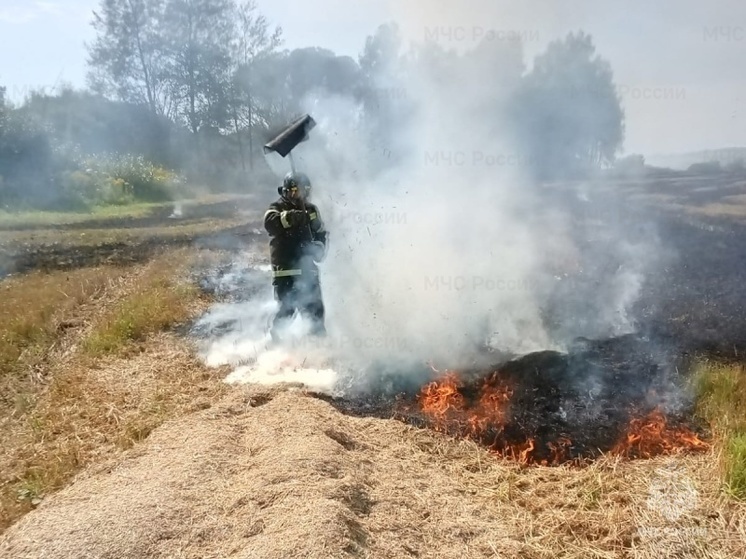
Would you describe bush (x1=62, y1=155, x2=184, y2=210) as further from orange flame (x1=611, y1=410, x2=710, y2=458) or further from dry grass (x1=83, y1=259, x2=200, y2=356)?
orange flame (x1=611, y1=410, x2=710, y2=458)

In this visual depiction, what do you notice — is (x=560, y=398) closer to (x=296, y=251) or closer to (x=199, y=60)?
(x=296, y=251)

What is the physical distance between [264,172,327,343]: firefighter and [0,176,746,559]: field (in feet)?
4.24

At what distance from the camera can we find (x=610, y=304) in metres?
8.70

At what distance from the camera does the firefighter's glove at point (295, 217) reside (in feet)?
20.6

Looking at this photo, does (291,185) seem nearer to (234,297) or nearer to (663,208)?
(234,297)

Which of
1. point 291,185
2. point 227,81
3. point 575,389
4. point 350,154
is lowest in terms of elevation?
point 575,389

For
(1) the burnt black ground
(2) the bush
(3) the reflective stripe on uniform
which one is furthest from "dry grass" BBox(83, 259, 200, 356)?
(2) the bush

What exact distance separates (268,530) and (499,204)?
34.1ft

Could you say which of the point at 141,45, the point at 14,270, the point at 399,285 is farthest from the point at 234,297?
the point at 141,45

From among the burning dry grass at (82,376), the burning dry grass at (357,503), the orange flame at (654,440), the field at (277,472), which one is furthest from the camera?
the orange flame at (654,440)

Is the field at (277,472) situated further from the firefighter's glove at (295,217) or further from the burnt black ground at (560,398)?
the firefighter's glove at (295,217)

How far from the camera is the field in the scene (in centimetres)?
321

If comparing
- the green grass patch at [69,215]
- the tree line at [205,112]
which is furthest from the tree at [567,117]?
the green grass patch at [69,215]

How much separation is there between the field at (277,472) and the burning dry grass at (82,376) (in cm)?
2
